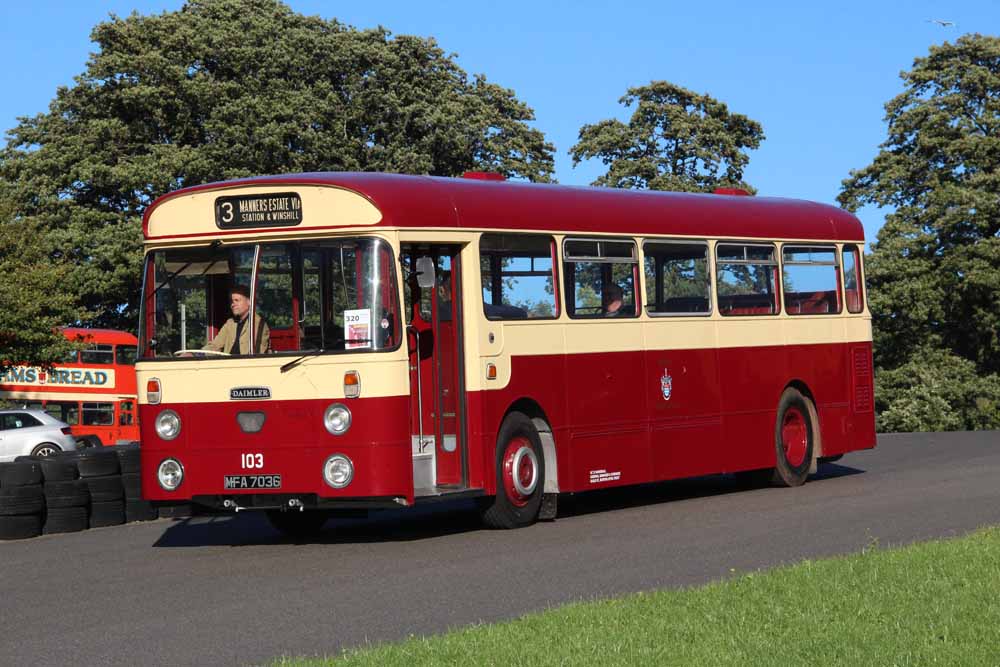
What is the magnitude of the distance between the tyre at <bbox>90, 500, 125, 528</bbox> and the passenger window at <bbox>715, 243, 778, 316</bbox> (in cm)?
676

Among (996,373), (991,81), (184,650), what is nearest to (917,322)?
(996,373)

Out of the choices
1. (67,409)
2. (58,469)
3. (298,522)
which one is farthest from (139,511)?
(67,409)

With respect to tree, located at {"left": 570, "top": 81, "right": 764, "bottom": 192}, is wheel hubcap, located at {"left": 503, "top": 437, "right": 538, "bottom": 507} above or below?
below

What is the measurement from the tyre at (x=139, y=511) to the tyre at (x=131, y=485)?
72 millimetres

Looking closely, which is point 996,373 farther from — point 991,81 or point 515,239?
point 515,239

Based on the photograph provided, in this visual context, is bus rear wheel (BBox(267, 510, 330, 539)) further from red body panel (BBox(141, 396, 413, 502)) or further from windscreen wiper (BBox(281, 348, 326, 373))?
windscreen wiper (BBox(281, 348, 326, 373))

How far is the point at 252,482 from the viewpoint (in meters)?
14.5

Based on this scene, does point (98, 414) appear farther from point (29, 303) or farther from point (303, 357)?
point (303, 357)

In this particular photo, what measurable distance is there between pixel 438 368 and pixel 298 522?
7.94ft

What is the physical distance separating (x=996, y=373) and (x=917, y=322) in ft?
8.78

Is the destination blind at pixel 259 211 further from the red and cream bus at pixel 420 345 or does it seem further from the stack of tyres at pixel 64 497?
the stack of tyres at pixel 64 497

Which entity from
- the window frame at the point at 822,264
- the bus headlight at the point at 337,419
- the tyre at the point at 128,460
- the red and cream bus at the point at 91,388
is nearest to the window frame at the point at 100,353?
the red and cream bus at the point at 91,388

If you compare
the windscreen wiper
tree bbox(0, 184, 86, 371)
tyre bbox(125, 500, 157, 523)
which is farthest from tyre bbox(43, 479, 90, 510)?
tree bbox(0, 184, 86, 371)

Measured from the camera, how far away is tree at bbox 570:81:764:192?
59594 millimetres
